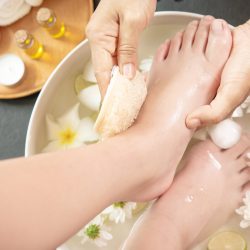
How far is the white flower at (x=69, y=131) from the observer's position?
4.00 ft

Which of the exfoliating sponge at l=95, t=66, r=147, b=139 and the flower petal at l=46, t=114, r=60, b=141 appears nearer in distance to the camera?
the exfoliating sponge at l=95, t=66, r=147, b=139

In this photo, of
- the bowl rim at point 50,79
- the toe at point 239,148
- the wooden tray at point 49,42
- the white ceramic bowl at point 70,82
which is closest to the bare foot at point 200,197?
the toe at point 239,148

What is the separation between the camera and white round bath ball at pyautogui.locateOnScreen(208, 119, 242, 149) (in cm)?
110

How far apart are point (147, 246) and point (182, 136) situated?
259mm

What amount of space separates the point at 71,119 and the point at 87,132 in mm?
68

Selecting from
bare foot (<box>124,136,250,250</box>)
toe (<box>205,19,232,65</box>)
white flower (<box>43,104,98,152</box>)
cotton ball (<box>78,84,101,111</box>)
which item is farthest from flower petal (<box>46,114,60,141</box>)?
toe (<box>205,19,232,65</box>)

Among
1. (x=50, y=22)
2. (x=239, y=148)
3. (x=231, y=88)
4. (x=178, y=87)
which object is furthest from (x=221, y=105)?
(x=50, y=22)

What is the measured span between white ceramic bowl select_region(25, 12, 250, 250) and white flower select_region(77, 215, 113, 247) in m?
0.02

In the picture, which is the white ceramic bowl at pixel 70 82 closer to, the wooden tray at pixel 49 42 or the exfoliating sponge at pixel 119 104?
the wooden tray at pixel 49 42

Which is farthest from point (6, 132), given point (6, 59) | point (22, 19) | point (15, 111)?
point (22, 19)

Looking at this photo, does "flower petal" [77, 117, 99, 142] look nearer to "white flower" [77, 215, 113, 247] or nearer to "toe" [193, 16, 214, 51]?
"white flower" [77, 215, 113, 247]

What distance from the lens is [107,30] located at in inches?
36.6

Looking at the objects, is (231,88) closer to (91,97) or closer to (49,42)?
(91,97)

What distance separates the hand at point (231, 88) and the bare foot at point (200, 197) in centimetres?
16
